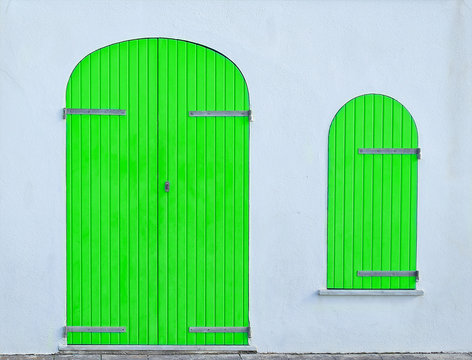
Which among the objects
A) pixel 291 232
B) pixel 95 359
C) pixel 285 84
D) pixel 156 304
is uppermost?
pixel 285 84

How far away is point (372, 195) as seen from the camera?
722 cm

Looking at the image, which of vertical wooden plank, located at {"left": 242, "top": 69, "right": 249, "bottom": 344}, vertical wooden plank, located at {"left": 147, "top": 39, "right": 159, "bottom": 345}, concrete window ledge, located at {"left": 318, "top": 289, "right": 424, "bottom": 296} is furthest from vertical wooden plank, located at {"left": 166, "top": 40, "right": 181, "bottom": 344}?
concrete window ledge, located at {"left": 318, "top": 289, "right": 424, "bottom": 296}

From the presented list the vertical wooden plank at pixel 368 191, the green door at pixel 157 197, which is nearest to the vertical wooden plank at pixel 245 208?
the green door at pixel 157 197

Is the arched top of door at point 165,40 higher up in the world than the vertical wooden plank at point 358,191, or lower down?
higher up

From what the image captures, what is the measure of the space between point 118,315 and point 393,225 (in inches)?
103

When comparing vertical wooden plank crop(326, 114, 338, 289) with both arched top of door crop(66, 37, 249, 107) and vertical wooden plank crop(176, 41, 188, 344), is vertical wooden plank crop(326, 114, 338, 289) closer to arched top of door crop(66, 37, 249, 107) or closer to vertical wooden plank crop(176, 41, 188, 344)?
arched top of door crop(66, 37, 249, 107)

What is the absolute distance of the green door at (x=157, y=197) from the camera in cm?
702

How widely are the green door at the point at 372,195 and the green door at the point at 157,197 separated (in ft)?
2.77

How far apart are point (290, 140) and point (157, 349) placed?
7.27ft

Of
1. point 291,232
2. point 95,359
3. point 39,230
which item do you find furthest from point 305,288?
point 39,230

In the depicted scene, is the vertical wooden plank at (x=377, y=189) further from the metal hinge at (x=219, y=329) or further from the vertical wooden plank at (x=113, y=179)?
the vertical wooden plank at (x=113, y=179)

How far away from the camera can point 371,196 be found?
7215mm

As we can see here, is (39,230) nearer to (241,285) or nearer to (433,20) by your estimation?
(241,285)

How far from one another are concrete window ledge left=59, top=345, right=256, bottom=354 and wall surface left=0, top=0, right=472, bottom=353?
153 mm
